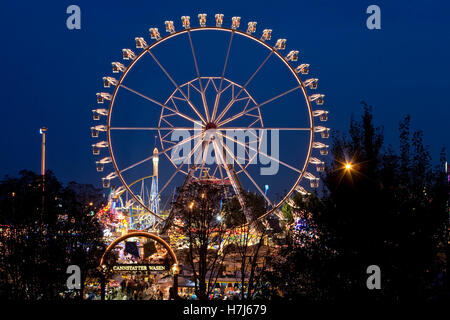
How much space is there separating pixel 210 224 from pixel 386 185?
10.9 metres

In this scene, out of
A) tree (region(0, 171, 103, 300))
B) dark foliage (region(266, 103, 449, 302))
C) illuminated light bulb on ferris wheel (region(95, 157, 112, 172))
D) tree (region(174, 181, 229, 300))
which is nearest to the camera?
dark foliage (region(266, 103, 449, 302))

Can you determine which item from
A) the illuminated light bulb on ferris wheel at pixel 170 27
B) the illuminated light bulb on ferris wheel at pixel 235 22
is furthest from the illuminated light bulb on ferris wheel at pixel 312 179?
the illuminated light bulb on ferris wheel at pixel 170 27

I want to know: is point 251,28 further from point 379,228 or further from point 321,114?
point 379,228

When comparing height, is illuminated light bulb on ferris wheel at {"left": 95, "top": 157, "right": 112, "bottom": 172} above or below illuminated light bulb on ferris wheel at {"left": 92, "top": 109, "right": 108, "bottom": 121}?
below

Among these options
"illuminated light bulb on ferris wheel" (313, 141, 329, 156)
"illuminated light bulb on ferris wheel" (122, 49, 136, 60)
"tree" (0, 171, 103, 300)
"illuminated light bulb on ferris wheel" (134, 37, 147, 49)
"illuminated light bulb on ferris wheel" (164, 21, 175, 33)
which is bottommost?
"tree" (0, 171, 103, 300)

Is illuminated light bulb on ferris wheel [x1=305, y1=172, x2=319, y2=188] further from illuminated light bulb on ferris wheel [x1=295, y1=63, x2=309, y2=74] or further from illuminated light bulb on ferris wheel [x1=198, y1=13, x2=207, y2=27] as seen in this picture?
illuminated light bulb on ferris wheel [x1=198, y1=13, x2=207, y2=27]

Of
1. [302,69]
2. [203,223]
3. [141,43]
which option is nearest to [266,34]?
[302,69]

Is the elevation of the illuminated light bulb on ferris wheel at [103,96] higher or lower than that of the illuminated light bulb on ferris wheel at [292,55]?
lower

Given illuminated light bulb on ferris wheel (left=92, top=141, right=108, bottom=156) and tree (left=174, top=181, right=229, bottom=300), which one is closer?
tree (left=174, top=181, right=229, bottom=300)

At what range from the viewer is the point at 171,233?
29.3m

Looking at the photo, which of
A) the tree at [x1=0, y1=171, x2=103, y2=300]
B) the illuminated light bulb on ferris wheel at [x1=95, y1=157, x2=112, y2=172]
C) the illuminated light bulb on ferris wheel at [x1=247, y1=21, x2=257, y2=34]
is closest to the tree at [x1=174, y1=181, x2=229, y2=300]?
the tree at [x1=0, y1=171, x2=103, y2=300]

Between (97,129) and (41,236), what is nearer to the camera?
(41,236)

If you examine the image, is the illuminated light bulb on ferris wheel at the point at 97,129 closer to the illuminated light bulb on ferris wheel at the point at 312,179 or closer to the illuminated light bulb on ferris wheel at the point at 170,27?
the illuminated light bulb on ferris wheel at the point at 170,27

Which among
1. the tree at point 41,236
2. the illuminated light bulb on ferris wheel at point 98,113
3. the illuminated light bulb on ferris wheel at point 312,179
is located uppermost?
the illuminated light bulb on ferris wheel at point 98,113
